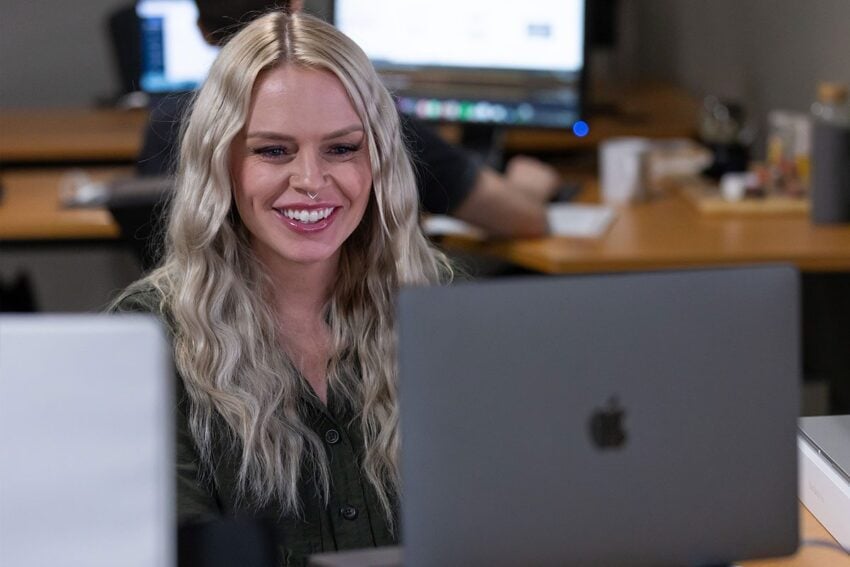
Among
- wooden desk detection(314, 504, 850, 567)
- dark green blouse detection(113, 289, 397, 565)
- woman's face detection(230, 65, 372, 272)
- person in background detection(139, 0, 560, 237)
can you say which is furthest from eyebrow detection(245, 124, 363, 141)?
person in background detection(139, 0, 560, 237)

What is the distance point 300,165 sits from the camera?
1.65 m

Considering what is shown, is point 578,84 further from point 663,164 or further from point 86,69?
point 86,69

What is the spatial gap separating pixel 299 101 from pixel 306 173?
0.29 feet

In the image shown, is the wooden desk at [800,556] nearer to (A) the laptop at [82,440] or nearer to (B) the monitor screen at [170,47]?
(A) the laptop at [82,440]

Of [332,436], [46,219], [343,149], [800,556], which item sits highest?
[343,149]

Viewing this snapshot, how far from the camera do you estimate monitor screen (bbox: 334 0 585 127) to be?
10.1ft

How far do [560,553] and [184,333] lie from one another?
638mm

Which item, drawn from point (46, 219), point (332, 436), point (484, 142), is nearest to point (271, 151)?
point (332, 436)

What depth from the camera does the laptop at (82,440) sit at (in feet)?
3.43

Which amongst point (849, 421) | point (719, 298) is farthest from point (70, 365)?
point (849, 421)

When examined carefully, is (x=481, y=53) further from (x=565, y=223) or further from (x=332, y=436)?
(x=332, y=436)

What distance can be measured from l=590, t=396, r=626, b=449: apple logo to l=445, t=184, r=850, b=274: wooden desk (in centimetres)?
146

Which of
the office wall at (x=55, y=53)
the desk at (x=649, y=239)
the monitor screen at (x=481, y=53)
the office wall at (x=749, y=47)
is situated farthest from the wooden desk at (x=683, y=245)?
the office wall at (x=55, y=53)

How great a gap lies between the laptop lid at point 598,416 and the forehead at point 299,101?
1.82ft
